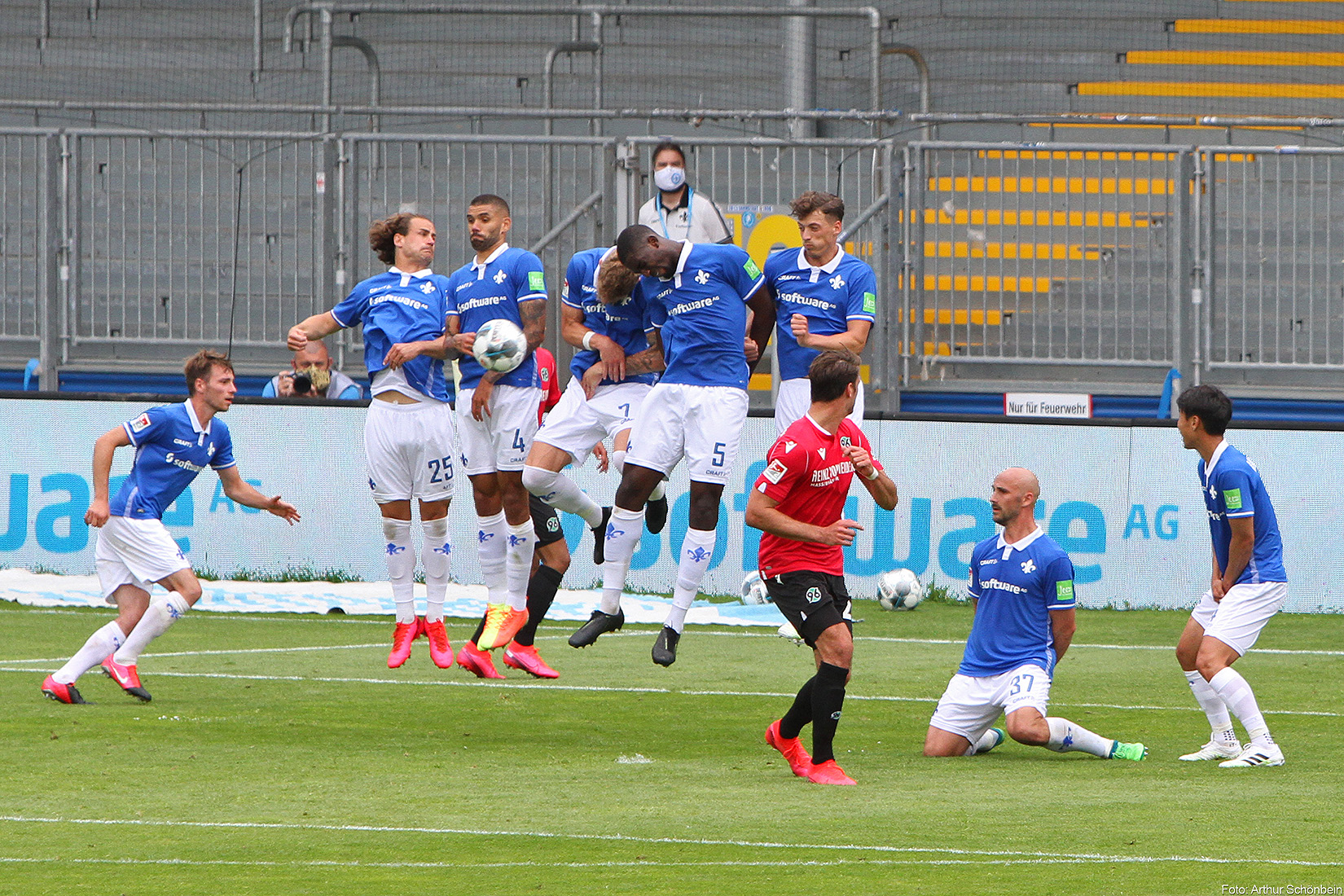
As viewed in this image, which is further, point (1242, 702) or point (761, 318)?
point (761, 318)

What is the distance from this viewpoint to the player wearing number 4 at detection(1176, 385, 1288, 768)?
821 centimetres

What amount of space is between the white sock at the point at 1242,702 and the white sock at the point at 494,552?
4.43 meters

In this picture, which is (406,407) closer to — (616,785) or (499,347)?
(499,347)

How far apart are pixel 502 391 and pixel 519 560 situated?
1.03 metres

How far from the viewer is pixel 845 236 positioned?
616 inches

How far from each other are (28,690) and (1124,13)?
16562mm

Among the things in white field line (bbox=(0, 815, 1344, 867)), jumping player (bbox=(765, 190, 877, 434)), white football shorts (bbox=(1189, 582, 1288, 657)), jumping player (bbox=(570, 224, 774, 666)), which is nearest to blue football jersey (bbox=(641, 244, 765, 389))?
jumping player (bbox=(570, 224, 774, 666))

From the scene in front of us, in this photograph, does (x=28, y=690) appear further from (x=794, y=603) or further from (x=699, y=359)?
(x=794, y=603)

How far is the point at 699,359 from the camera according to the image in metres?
9.56

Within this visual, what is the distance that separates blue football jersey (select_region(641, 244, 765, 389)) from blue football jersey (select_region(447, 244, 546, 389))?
106 centimetres

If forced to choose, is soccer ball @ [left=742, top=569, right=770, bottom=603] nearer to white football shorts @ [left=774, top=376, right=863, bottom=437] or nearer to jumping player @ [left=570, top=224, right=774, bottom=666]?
white football shorts @ [left=774, top=376, right=863, bottom=437]

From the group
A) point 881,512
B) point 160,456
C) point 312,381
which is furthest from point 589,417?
point 312,381

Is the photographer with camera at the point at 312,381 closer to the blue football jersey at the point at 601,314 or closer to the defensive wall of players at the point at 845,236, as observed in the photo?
the defensive wall of players at the point at 845,236

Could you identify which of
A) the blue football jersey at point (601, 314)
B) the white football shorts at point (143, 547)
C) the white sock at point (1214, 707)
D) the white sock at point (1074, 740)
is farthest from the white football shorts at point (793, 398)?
the white football shorts at point (143, 547)
